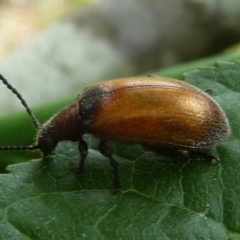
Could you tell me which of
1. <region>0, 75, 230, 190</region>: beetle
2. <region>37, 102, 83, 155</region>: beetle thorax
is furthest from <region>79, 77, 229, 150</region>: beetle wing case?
<region>37, 102, 83, 155</region>: beetle thorax

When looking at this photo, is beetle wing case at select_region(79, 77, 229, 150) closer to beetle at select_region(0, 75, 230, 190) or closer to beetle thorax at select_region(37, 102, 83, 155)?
beetle at select_region(0, 75, 230, 190)

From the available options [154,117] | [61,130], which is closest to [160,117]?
[154,117]

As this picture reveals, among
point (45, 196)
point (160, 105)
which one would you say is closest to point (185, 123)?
point (160, 105)

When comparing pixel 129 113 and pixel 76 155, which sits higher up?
pixel 129 113

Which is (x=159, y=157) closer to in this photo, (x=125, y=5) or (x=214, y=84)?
(x=214, y=84)

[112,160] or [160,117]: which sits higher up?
[160,117]

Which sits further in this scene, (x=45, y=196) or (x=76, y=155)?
(x=76, y=155)

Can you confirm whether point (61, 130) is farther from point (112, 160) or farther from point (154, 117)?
point (154, 117)
